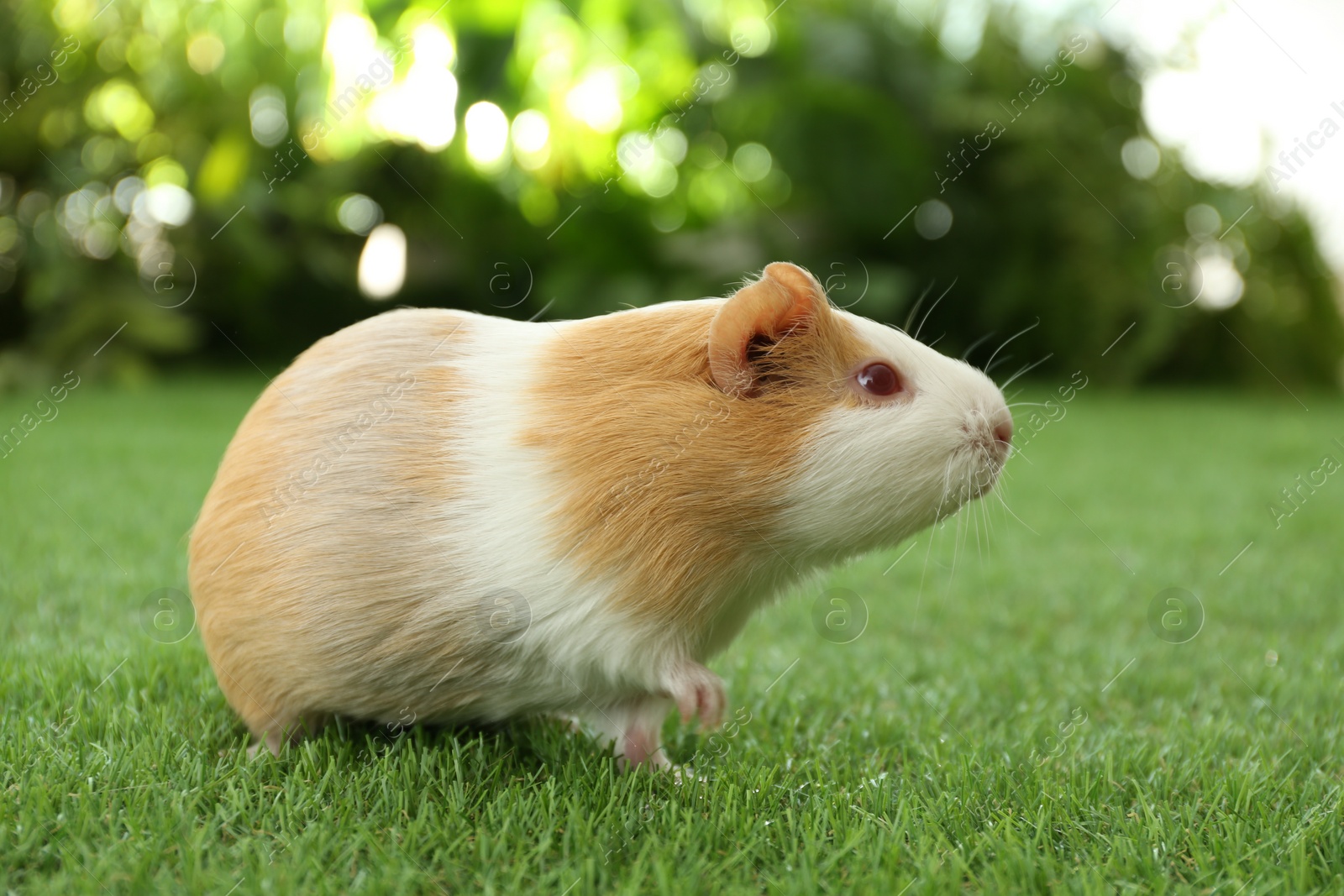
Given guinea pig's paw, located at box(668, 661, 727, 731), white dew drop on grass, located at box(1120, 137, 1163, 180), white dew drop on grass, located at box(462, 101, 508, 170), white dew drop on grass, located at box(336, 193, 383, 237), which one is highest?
white dew drop on grass, located at box(1120, 137, 1163, 180)

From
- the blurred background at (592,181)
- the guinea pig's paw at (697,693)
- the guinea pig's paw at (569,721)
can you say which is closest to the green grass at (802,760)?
the guinea pig's paw at (569,721)

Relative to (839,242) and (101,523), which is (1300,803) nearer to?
(101,523)

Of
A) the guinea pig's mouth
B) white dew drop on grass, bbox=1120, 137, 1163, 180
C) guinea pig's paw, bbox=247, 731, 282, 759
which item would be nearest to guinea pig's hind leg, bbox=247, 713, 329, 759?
guinea pig's paw, bbox=247, 731, 282, 759

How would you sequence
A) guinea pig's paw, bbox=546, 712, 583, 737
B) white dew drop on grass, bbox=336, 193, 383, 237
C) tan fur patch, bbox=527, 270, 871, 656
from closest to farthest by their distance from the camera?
1. tan fur patch, bbox=527, 270, 871, 656
2. guinea pig's paw, bbox=546, 712, 583, 737
3. white dew drop on grass, bbox=336, 193, 383, 237

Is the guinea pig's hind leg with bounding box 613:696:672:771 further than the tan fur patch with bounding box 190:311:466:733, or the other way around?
the guinea pig's hind leg with bounding box 613:696:672:771

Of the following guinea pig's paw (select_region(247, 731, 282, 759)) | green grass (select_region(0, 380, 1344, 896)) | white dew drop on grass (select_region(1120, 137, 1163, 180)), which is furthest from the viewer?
white dew drop on grass (select_region(1120, 137, 1163, 180))

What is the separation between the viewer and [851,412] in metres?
2.03

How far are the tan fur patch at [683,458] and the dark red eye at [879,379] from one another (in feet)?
0.11

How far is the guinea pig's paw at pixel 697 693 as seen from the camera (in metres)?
2.01

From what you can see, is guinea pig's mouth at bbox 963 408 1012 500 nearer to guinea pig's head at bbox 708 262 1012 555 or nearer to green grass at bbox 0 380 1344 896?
guinea pig's head at bbox 708 262 1012 555

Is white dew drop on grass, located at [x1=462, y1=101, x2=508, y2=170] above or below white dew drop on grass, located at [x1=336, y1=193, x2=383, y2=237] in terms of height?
above

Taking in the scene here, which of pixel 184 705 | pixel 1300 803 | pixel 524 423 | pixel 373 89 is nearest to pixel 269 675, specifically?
pixel 184 705

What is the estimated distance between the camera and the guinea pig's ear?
6.63ft

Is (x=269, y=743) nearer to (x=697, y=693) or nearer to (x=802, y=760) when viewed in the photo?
(x=697, y=693)
